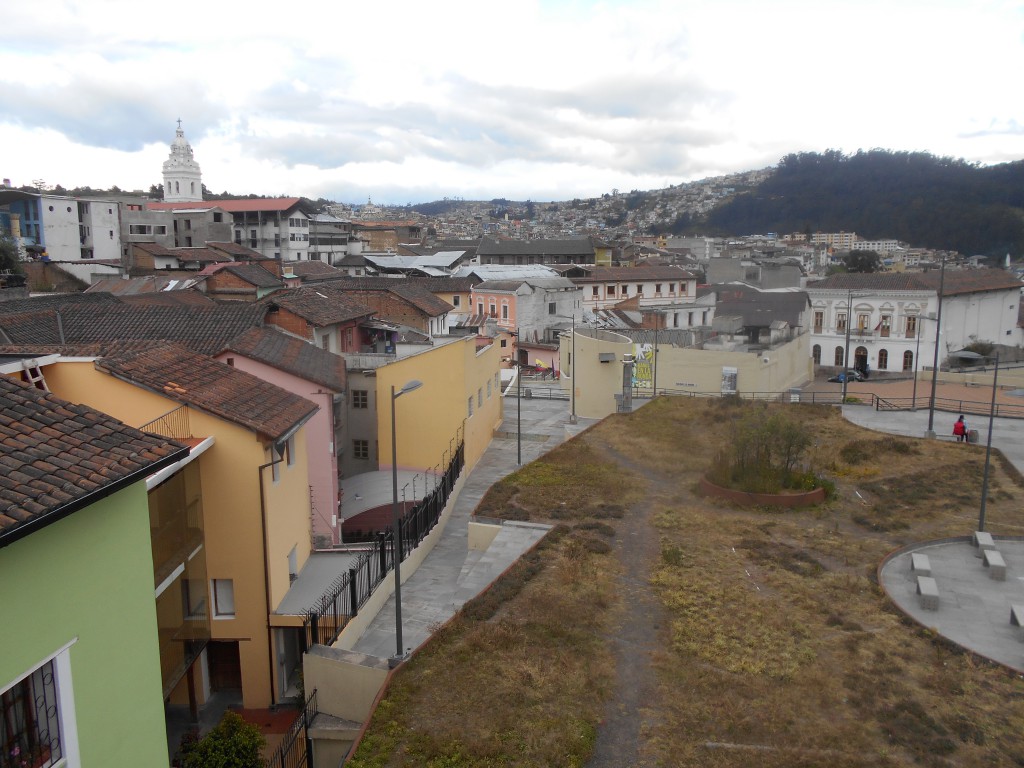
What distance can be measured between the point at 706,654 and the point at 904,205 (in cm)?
17377

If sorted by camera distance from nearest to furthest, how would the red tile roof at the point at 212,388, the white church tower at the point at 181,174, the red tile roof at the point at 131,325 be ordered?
the red tile roof at the point at 212,388 < the red tile roof at the point at 131,325 < the white church tower at the point at 181,174

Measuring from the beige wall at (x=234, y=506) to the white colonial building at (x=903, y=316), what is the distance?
4625 cm

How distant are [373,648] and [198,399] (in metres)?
5.71

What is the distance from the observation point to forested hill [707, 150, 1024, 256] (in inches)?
5463

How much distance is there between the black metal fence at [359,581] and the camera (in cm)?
1487

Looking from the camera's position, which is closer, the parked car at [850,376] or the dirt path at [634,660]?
the dirt path at [634,660]

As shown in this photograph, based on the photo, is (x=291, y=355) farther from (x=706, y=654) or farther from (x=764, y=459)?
(x=764, y=459)

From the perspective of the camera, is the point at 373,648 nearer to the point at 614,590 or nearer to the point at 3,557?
the point at 614,590

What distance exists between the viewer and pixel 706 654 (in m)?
13.4

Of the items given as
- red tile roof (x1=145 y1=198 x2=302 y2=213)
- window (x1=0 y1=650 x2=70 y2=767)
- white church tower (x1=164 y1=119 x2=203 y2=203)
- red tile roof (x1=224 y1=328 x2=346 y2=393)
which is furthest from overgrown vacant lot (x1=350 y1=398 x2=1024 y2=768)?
white church tower (x1=164 y1=119 x2=203 y2=203)

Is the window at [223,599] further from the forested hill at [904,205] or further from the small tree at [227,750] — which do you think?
the forested hill at [904,205]

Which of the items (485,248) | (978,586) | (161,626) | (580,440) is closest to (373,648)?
(161,626)

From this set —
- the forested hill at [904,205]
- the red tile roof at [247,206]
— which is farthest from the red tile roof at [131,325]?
the forested hill at [904,205]

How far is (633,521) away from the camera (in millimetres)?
20438
